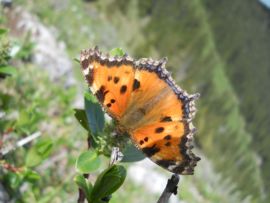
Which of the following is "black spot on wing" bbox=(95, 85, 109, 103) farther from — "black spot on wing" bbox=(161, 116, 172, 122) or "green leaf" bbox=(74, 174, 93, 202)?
"green leaf" bbox=(74, 174, 93, 202)

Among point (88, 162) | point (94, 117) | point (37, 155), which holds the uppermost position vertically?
point (37, 155)

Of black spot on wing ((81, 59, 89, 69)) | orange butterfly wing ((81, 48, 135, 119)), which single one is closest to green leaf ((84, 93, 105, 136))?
orange butterfly wing ((81, 48, 135, 119))

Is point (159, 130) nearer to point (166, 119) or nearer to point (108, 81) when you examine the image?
point (166, 119)

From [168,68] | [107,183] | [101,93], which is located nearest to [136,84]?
[101,93]

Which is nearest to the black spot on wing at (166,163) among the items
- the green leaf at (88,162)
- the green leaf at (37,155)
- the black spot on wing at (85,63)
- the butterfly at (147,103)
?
the butterfly at (147,103)

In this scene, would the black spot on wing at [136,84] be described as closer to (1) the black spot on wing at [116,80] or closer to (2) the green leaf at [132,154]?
(1) the black spot on wing at [116,80]

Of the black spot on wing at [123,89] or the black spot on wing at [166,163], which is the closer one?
the black spot on wing at [166,163]
